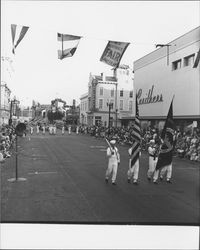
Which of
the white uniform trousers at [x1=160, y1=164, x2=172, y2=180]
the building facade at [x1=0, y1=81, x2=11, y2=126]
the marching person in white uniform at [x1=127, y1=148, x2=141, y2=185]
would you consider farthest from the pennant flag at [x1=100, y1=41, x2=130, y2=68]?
the white uniform trousers at [x1=160, y1=164, x2=172, y2=180]

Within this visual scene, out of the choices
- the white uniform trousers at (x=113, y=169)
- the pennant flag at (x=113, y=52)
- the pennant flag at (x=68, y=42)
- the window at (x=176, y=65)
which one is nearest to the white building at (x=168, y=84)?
the window at (x=176, y=65)

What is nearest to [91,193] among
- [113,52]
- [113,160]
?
[113,160]

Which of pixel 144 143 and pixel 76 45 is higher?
pixel 76 45

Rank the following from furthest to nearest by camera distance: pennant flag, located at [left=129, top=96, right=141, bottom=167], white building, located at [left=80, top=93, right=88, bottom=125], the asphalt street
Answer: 1. white building, located at [left=80, top=93, right=88, bottom=125]
2. pennant flag, located at [left=129, top=96, right=141, bottom=167]
3. the asphalt street

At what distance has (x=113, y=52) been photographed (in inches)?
280

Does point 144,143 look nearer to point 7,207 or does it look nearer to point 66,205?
point 66,205

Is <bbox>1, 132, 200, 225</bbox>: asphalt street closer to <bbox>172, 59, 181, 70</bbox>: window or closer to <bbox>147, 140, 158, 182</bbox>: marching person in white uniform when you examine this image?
<bbox>147, 140, 158, 182</bbox>: marching person in white uniform

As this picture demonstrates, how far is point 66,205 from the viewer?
6020 mm

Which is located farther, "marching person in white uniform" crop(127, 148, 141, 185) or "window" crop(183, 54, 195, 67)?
"window" crop(183, 54, 195, 67)

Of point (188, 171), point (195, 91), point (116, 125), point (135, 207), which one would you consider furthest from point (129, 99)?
point (135, 207)

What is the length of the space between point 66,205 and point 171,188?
223 centimetres

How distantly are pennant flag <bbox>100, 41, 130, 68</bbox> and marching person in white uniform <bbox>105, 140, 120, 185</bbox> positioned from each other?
5.89 ft

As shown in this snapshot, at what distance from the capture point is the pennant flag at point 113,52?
276 inches

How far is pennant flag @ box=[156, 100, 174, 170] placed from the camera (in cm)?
669
